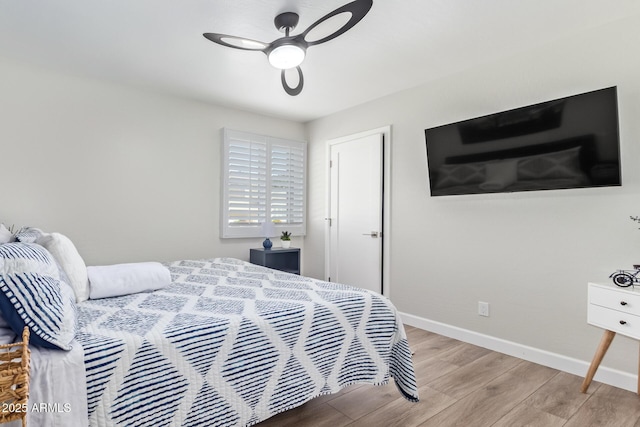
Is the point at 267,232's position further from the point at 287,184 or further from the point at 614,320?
the point at 614,320

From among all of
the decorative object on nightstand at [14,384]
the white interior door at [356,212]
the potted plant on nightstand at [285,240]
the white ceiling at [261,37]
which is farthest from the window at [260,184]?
the decorative object on nightstand at [14,384]

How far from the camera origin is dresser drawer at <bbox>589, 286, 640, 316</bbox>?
6.68 ft

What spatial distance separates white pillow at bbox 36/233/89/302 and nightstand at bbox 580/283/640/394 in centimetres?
Answer: 307

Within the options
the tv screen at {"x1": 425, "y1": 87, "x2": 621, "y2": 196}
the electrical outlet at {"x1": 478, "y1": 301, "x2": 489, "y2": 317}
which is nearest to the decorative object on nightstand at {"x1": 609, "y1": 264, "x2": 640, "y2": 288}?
the tv screen at {"x1": 425, "y1": 87, "x2": 621, "y2": 196}

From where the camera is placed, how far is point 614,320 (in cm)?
213

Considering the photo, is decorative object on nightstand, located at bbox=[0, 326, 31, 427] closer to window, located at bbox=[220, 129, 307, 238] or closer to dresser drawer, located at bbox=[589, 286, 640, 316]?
dresser drawer, located at bbox=[589, 286, 640, 316]

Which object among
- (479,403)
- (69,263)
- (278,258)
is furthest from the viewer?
(278,258)

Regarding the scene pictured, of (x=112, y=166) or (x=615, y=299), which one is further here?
(x=112, y=166)

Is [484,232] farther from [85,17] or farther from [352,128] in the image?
[85,17]

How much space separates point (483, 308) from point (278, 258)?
2339 mm

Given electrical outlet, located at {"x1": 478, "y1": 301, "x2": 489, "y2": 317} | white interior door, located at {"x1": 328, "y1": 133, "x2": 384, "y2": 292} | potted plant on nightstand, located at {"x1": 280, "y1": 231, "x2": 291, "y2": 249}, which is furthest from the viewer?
potted plant on nightstand, located at {"x1": 280, "y1": 231, "x2": 291, "y2": 249}

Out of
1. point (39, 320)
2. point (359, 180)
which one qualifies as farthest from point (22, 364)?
point (359, 180)

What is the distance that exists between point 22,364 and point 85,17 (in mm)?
2325

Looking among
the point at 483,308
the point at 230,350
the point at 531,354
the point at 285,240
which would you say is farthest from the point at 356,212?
the point at 230,350
